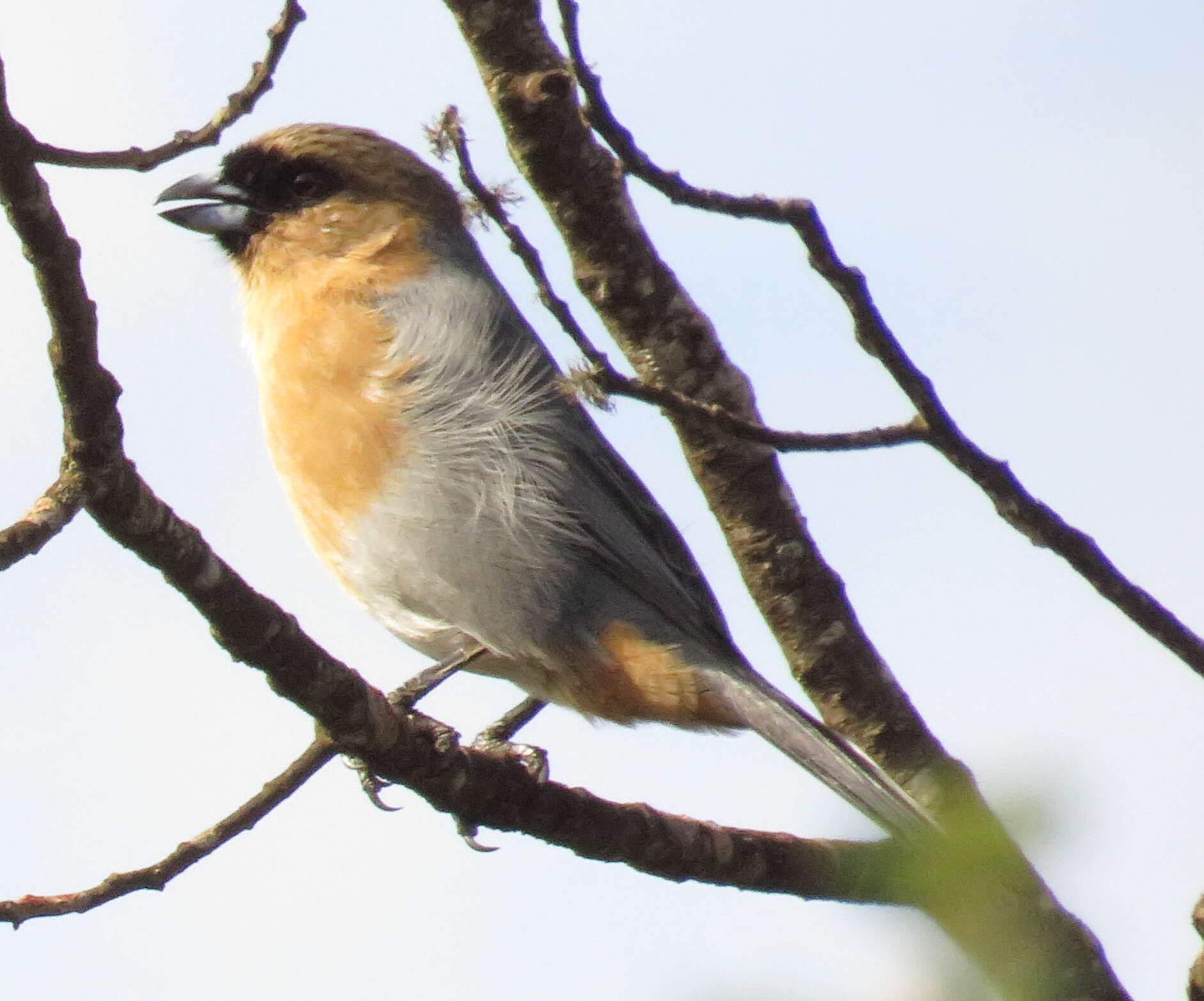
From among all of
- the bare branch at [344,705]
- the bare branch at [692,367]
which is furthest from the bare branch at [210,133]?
the bare branch at [692,367]

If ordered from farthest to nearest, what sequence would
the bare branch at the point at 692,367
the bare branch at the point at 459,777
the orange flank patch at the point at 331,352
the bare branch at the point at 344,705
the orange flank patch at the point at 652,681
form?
the orange flank patch at the point at 331,352, the orange flank patch at the point at 652,681, the bare branch at the point at 692,367, the bare branch at the point at 459,777, the bare branch at the point at 344,705

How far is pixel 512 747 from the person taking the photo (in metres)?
4.68

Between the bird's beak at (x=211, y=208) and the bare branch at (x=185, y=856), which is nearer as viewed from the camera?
the bare branch at (x=185, y=856)

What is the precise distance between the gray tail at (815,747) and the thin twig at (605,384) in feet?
4.50

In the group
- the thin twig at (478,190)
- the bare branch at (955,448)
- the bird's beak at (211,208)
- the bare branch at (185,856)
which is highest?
the bird's beak at (211,208)

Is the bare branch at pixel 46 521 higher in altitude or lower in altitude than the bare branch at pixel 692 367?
lower

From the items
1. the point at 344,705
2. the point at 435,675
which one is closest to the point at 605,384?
the point at 344,705

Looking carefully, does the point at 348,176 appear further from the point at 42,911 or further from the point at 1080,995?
the point at 1080,995

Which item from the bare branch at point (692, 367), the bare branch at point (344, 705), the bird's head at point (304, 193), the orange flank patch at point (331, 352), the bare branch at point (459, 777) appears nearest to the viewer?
the bare branch at point (344, 705)

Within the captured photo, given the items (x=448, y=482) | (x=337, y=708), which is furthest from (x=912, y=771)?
(x=337, y=708)

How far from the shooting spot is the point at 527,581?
17.1 ft

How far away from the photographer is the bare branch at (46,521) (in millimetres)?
3088

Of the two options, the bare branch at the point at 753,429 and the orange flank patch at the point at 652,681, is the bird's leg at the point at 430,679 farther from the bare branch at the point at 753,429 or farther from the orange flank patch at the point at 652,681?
the bare branch at the point at 753,429

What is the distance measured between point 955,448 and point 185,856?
2.13 m
